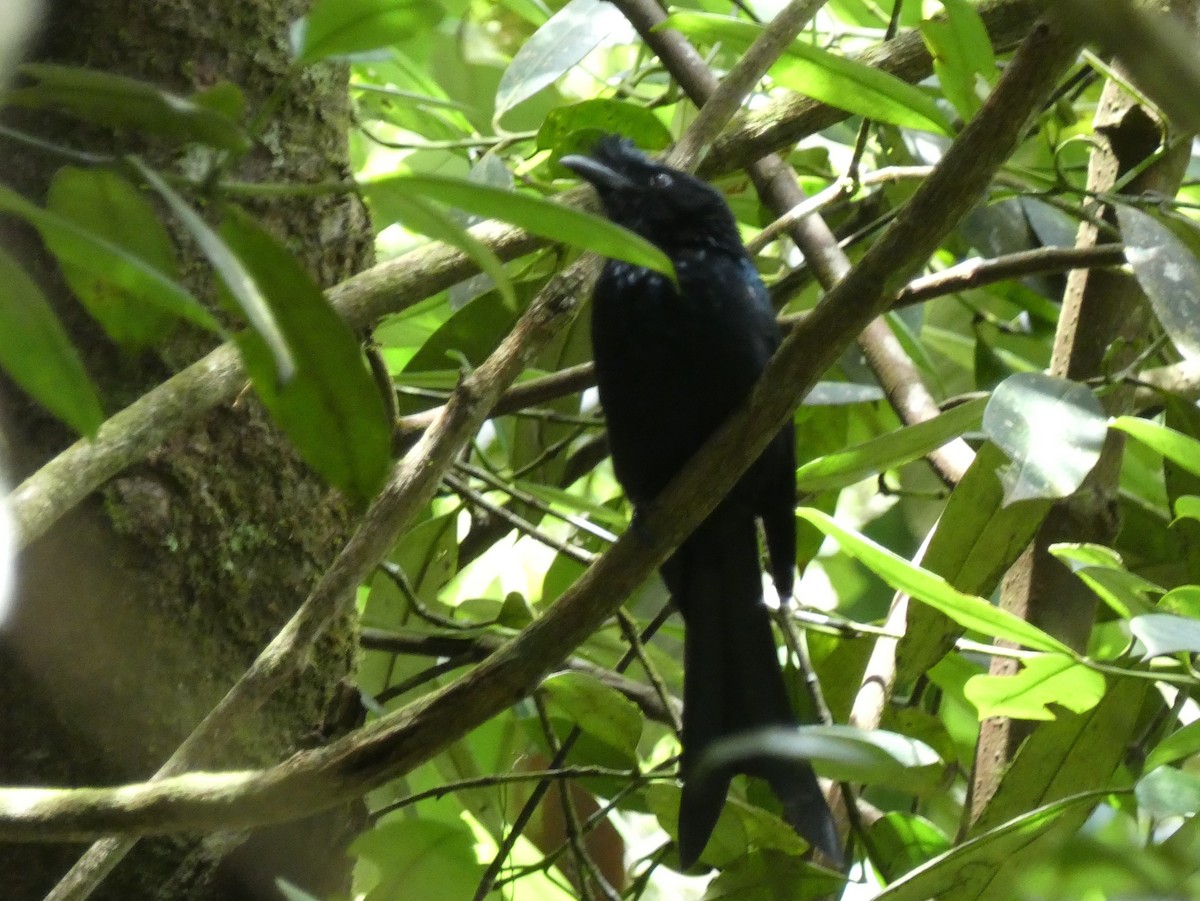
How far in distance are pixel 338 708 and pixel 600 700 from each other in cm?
32

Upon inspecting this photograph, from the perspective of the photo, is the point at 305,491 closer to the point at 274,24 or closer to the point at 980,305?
the point at 274,24

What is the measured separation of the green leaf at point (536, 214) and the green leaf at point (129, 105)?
0.11 m

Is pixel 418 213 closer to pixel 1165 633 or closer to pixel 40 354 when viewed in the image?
pixel 40 354

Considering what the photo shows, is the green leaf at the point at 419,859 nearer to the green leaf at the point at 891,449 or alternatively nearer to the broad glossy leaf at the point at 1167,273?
the green leaf at the point at 891,449

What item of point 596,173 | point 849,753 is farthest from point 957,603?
point 596,173

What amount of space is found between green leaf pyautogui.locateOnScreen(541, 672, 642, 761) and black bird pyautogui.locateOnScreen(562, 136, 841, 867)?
260mm

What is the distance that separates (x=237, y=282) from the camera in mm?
595

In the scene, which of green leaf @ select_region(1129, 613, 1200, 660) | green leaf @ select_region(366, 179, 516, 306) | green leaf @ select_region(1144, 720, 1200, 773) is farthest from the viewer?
green leaf @ select_region(1144, 720, 1200, 773)

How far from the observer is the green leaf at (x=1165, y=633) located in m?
1.10

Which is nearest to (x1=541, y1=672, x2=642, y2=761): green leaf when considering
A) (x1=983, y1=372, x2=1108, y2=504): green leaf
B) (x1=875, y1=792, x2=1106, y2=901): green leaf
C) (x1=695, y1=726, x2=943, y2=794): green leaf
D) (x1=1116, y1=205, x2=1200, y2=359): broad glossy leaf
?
(x1=695, y1=726, x2=943, y2=794): green leaf

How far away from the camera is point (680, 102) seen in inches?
91.4

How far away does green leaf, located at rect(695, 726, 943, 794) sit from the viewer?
113cm

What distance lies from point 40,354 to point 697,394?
1.26 m

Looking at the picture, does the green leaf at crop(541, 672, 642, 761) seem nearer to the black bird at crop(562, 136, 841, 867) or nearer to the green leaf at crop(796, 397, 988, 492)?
the black bird at crop(562, 136, 841, 867)
